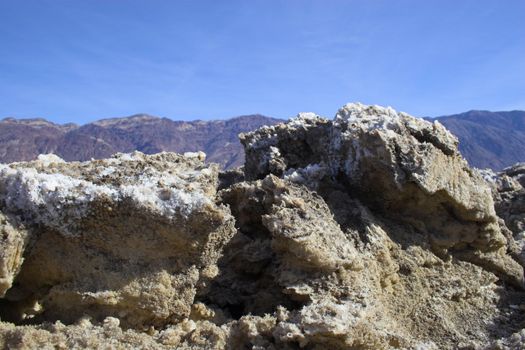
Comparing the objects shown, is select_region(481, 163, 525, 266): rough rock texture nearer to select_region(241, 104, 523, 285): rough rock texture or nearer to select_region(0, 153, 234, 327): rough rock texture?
select_region(241, 104, 523, 285): rough rock texture

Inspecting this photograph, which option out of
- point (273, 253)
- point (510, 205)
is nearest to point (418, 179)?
point (273, 253)

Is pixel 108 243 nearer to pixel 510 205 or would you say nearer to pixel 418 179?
pixel 418 179

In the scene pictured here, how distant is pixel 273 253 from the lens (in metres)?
6.84

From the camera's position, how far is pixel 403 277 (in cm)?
705

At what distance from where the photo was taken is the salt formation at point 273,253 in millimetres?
5426

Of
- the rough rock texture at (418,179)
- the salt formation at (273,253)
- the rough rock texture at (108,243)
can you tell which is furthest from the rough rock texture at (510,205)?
the rough rock texture at (108,243)

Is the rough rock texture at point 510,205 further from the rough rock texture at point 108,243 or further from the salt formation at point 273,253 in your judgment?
the rough rock texture at point 108,243

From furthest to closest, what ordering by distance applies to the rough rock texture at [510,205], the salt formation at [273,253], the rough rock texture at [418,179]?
the rough rock texture at [510,205] < the rough rock texture at [418,179] < the salt formation at [273,253]

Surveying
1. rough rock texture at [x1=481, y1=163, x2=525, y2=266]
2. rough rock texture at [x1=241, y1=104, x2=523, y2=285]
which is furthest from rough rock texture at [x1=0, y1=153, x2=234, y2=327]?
rough rock texture at [x1=481, y1=163, x2=525, y2=266]

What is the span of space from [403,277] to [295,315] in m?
2.16

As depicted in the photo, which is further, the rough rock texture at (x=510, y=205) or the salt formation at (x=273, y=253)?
the rough rock texture at (x=510, y=205)

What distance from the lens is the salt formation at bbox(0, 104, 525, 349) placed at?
5.43 meters

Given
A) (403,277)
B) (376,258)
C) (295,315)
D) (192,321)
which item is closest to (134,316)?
(192,321)

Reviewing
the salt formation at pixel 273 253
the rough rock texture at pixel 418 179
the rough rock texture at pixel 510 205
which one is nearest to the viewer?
the salt formation at pixel 273 253
